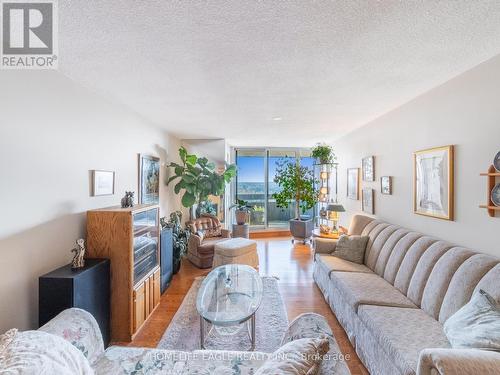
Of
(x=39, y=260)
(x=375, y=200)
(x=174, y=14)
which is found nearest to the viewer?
(x=174, y=14)

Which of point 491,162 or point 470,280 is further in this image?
point 491,162

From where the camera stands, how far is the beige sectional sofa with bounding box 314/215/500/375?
4.23ft

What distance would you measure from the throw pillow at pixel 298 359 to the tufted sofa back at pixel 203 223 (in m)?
3.74

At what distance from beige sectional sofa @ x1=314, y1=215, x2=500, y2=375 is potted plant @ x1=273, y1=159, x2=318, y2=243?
296 cm

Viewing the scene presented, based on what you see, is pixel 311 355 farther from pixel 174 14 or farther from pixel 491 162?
pixel 491 162

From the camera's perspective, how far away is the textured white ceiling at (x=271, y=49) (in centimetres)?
139

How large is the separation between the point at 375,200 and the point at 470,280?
2.10m

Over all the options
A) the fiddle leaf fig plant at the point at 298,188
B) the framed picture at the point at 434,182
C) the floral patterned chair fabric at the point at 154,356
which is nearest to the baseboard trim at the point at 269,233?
the fiddle leaf fig plant at the point at 298,188

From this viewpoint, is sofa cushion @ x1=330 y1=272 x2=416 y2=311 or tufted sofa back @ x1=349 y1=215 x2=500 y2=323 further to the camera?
sofa cushion @ x1=330 y1=272 x2=416 y2=311

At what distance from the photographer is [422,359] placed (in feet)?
4.21

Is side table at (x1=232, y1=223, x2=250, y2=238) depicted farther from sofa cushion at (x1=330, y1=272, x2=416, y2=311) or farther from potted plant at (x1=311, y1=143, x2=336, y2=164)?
sofa cushion at (x1=330, y1=272, x2=416, y2=311)

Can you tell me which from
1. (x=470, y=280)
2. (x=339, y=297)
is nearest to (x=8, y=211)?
(x=339, y=297)

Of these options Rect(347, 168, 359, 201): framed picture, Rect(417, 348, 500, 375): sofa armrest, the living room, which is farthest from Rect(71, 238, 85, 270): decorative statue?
Rect(347, 168, 359, 201): framed picture

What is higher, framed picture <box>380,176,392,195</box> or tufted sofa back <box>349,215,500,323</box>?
framed picture <box>380,176,392,195</box>
